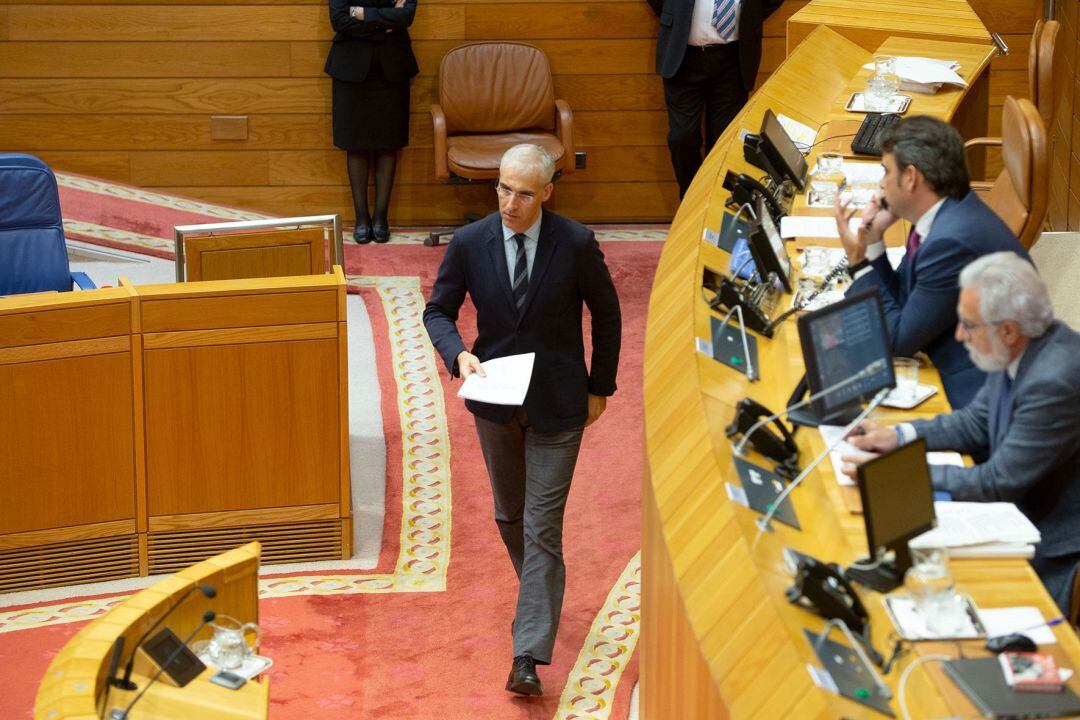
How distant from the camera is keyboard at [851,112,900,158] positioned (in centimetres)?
466

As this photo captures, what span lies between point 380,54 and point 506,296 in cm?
359

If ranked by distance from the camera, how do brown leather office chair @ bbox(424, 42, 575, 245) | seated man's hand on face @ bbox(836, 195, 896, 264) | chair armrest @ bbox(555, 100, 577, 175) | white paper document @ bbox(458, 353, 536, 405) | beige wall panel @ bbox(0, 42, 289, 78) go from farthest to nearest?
beige wall panel @ bbox(0, 42, 289, 78) < brown leather office chair @ bbox(424, 42, 575, 245) < chair armrest @ bbox(555, 100, 577, 175) < white paper document @ bbox(458, 353, 536, 405) < seated man's hand on face @ bbox(836, 195, 896, 264)

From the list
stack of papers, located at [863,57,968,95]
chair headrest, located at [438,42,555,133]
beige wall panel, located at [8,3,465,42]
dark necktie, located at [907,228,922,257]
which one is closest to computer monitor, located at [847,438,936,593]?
dark necktie, located at [907,228,922,257]

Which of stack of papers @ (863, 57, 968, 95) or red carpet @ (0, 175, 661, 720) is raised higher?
stack of papers @ (863, 57, 968, 95)

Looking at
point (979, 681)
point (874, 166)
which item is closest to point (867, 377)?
point (979, 681)

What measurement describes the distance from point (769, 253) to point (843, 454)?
2.60 feet

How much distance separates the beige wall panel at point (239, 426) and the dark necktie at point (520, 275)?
2.99 ft

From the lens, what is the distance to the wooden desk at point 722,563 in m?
2.18

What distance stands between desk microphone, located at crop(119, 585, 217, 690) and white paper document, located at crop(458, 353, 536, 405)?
2.88ft

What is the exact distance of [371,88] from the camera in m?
7.14

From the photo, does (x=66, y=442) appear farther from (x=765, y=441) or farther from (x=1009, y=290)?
(x=1009, y=290)

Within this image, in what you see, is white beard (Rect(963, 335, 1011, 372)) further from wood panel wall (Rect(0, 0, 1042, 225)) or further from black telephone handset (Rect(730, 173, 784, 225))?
wood panel wall (Rect(0, 0, 1042, 225))

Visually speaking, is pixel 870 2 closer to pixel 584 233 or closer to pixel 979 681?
pixel 584 233

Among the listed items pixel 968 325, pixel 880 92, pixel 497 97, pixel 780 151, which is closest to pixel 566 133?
pixel 497 97
